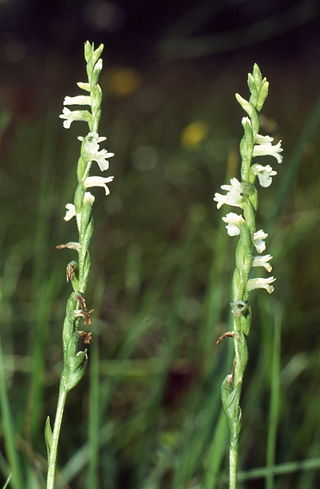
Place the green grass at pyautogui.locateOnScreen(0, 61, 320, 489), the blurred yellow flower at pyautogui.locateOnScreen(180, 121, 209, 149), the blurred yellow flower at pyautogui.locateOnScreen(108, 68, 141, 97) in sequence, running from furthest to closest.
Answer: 1. the blurred yellow flower at pyautogui.locateOnScreen(108, 68, 141, 97)
2. the blurred yellow flower at pyautogui.locateOnScreen(180, 121, 209, 149)
3. the green grass at pyautogui.locateOnScreen(0, 61, 320, 489)

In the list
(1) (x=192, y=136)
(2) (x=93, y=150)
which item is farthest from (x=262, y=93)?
(1) (x=192, y=136)

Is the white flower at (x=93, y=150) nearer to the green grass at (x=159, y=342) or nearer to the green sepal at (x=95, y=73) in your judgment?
the green sepal at (x=95, y=73)

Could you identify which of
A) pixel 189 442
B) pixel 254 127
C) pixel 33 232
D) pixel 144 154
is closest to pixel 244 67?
pixel 144 154

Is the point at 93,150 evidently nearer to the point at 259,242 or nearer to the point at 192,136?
the point at 259,242

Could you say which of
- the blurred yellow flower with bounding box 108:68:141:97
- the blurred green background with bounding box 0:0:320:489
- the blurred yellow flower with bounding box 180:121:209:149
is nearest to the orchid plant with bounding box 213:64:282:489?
the blurred green background with bounding box 0:0:320:489

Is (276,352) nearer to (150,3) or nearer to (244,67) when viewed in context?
(244,67)

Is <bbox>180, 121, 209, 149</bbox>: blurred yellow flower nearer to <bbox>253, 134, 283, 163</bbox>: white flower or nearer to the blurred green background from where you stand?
the blurred green background
